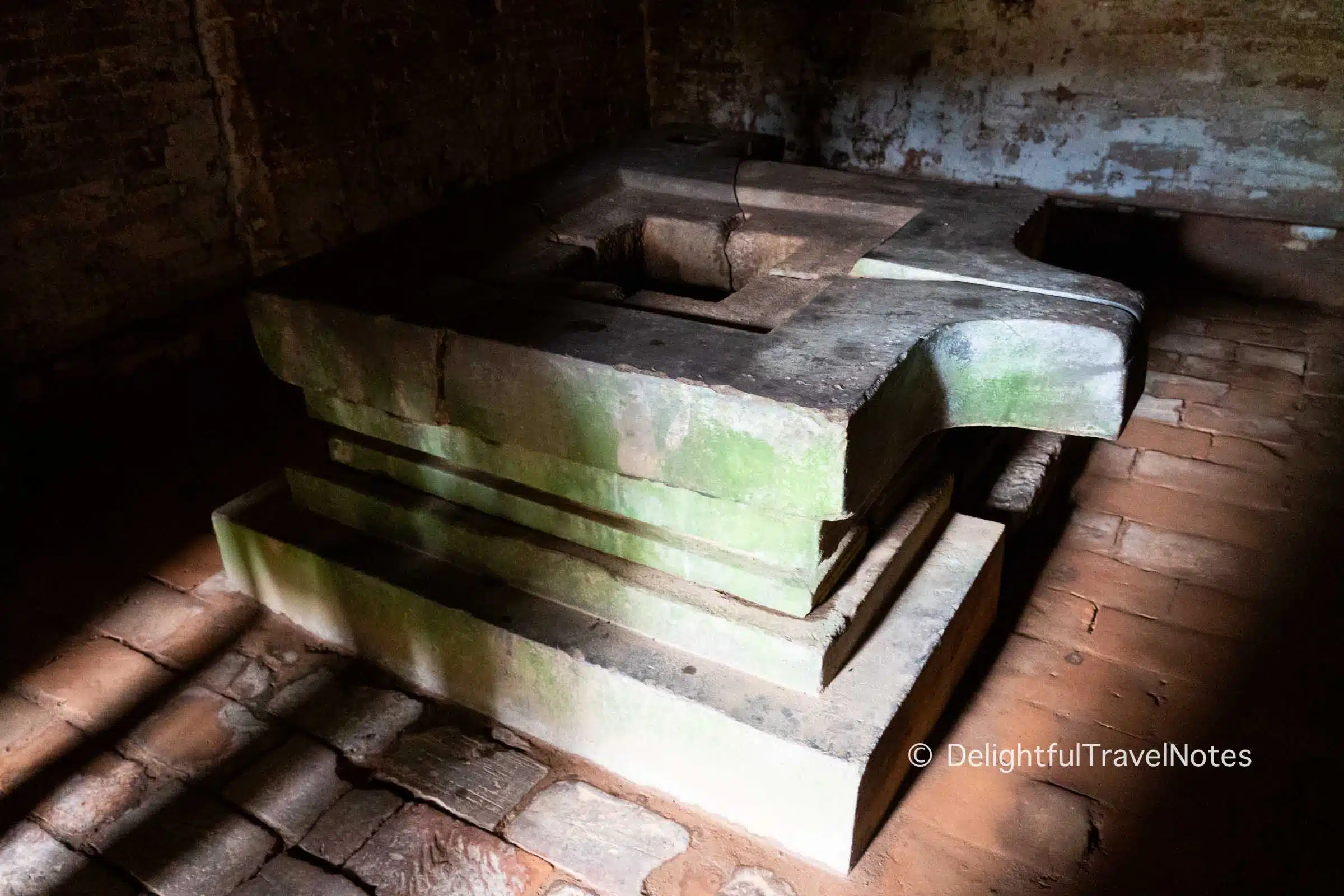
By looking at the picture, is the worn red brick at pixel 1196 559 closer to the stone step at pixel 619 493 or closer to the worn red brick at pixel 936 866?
the worn red brick at pixel 936 866

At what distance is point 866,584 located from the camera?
233 cm

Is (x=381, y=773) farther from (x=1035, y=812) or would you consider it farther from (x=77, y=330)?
(x=77, y=330)

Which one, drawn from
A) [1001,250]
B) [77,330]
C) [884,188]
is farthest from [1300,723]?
[77,330]

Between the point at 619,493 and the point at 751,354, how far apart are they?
0.52m

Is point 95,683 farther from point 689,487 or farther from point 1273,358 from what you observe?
point 1273,358

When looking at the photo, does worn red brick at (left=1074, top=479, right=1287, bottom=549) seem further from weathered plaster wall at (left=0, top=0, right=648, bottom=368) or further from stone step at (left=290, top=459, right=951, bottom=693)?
weathered plaster wall at (left=0, top=0, right=648, bottom=368)

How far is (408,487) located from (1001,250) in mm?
1873

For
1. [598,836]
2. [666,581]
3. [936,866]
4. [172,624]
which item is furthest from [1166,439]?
[172,624]

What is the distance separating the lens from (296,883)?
2.20 meters

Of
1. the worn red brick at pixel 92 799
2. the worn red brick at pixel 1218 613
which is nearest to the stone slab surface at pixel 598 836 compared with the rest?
the worn red brick at pixel 92 799

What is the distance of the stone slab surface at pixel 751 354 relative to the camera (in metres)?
2.01

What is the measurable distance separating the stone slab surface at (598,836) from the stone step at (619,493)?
2.35 feet

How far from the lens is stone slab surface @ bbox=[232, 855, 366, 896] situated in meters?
2.18

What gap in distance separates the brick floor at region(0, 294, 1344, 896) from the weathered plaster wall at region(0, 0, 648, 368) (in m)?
1.34
